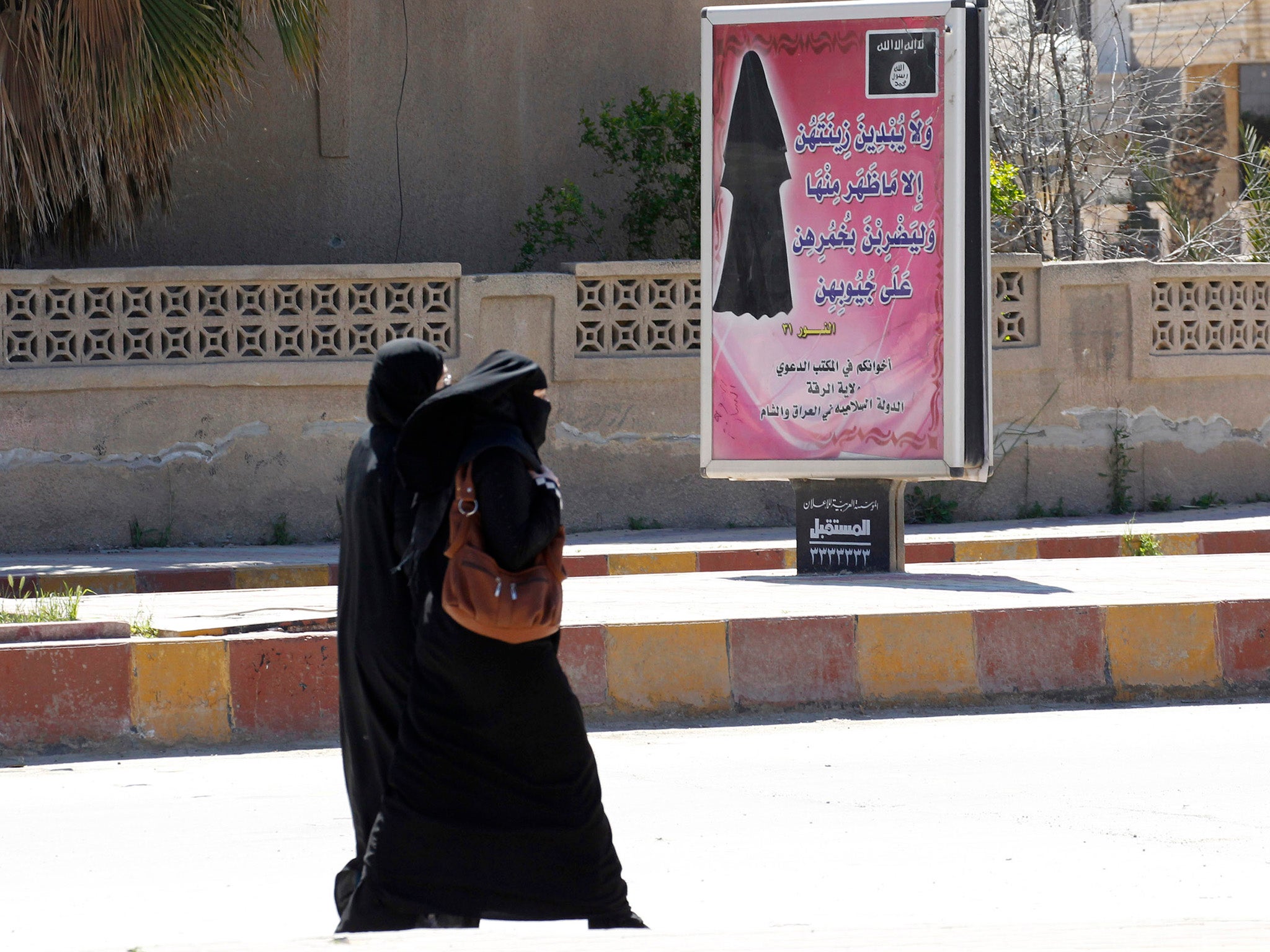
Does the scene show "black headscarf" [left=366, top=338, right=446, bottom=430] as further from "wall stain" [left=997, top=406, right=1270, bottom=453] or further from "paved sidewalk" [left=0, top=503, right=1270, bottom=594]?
"wall stain" [left=997, top=406, right=1270, bottom=453]

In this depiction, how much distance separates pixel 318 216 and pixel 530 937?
390 inches

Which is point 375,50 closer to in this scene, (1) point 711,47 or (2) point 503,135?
(2) point 503,135

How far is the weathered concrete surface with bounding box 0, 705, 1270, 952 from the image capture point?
342 centimetres

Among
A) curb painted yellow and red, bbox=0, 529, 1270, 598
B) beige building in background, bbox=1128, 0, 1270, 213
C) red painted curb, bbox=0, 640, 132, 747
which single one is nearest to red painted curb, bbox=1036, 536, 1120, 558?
curb painted yellow and red, bbox=0, 529, 1270, 598

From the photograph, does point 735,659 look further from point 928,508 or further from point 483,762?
point 928,508

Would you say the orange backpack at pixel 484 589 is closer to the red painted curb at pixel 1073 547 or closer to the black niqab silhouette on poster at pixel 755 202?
the black niqab silhouette on poster at pixel 755 202

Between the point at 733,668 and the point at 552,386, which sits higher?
the point at 552,386

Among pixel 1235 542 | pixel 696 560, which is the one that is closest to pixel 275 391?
pixel 696 560

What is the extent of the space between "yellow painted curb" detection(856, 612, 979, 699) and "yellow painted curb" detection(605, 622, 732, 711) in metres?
0.55

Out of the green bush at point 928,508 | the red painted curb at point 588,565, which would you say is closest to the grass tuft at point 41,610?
the red painted curb at point 588,565

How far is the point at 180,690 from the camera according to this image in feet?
18.9

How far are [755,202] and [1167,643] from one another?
2.95 metres

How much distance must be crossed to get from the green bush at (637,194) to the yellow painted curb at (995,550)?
3.44 meters

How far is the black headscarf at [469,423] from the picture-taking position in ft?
10.7
